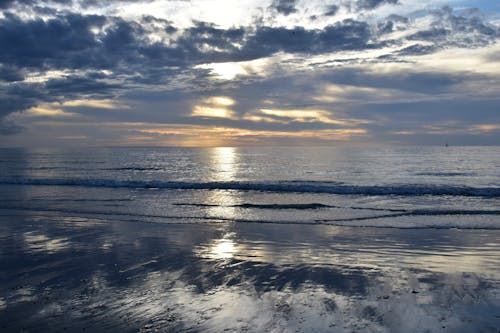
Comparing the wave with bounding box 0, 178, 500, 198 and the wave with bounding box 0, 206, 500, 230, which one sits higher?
the wave with bounding box 0, 206, 500, 230

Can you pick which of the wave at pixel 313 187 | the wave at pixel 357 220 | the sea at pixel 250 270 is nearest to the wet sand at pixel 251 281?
the sea at pixel 250 270

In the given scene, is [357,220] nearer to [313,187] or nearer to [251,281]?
[251,281]

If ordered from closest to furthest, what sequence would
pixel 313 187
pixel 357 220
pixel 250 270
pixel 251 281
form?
pixel 251 281
pixel 250 270
pixel 357 220
pixel 313 187

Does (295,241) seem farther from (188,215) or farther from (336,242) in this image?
(188,215)

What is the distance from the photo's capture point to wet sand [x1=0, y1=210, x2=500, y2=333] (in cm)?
736

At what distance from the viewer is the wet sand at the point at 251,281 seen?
7.36 meters

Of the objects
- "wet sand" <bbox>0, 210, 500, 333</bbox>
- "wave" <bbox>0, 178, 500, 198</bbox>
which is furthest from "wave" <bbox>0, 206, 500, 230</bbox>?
"wave" <bbox>0, 178, 500, 198</bbox>

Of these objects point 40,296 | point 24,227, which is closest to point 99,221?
point 24,227

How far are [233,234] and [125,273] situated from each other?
6281 millimetres

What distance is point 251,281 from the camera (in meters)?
9.82

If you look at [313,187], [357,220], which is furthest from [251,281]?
[313,187]

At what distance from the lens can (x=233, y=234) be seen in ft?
53.6

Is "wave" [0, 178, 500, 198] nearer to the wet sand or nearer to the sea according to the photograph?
the sea

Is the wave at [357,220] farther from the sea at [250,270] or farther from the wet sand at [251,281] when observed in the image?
the wet sand at [251,281]
